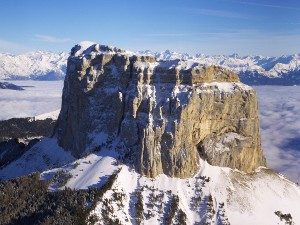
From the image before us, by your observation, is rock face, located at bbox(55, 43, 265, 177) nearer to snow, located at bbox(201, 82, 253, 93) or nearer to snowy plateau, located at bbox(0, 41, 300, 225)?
snow, located at bbox(201, 82, 253, 93)

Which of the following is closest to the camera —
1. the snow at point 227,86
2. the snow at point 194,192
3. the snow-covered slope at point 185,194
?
the snow-covered slope at point 185,194

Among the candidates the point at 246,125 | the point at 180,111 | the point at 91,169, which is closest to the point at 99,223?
the point at 91,169

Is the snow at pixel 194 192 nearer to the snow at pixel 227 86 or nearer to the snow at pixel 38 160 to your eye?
the snow at pixel 227 86

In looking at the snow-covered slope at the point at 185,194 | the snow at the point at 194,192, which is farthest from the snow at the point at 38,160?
the snow at the point at 194,192

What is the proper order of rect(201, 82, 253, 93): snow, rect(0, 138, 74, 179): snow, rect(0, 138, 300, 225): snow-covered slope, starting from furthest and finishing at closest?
1. rect(0, 138, 74, 179): snow
2. rect(201, 82, 253, 93): snow
3. rect(0, 138, 300, 225): snow-covered slope

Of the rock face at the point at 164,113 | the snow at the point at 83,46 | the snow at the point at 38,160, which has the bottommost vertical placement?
the snow at the point at 38,160

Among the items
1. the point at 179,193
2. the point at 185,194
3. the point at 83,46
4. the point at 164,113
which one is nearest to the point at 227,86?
the point at 164,113

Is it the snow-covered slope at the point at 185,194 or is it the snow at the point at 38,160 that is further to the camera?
the snow at the point at 38,160

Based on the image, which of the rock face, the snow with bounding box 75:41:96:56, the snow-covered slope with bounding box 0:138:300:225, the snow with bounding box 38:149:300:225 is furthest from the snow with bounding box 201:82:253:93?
the snow with bounding box 75:41:96:56

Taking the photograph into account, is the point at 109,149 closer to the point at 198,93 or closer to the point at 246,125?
the point at 198,93
